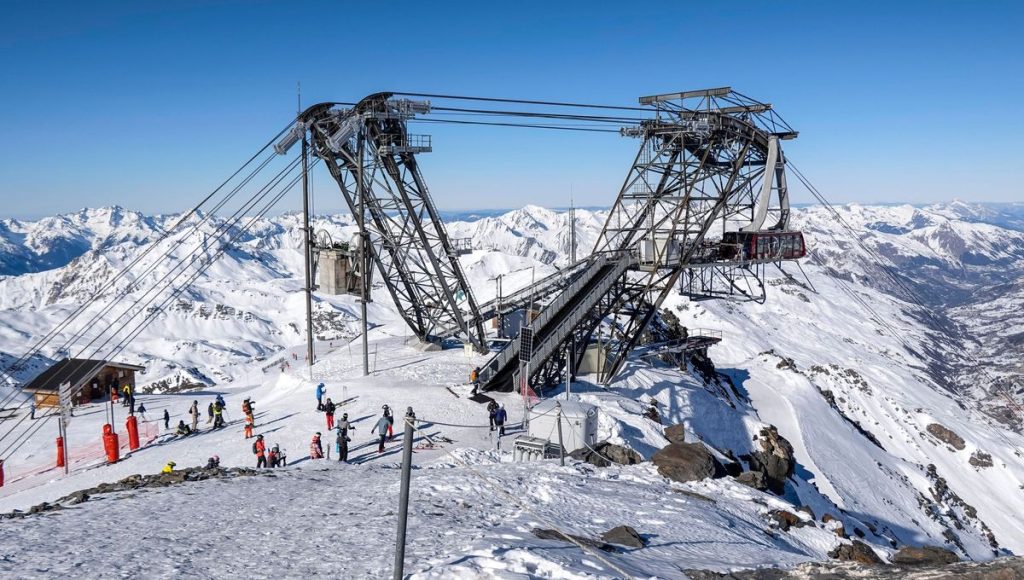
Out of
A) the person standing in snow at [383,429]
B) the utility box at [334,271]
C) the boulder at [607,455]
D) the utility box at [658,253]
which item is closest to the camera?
the boulder at [607,455]

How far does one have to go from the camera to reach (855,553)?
19.3 meters

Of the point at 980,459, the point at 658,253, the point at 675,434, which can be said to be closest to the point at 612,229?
the point at 658,253

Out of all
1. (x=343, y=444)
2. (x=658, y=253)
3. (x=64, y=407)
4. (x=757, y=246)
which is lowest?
(x=343, y=444)

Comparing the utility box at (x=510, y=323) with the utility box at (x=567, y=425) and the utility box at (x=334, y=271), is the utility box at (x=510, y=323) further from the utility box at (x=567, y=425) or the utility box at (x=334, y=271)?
the utility box at (x=567, y=425)

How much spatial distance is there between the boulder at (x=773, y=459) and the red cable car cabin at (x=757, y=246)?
12104 mm

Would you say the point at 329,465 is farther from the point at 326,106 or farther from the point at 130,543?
the point at 326,106

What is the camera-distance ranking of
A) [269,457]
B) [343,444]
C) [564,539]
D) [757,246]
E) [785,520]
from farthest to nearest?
1. [757,246]
2. [343,444]
3. [269,457]
4. [785,520]
5. [564,539]

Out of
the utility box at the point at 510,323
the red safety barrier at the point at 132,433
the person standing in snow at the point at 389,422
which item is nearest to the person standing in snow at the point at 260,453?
the person standing in snow at the point at 389,422

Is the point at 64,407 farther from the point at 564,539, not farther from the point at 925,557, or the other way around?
the point at 925,557

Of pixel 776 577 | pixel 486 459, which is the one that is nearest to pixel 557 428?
pixel 486 459

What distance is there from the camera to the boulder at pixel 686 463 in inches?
1007

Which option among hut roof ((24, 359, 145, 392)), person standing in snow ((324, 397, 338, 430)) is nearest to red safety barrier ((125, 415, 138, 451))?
person standing in snow ((324, 397, 338, 430))

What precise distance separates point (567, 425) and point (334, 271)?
58.1 ft

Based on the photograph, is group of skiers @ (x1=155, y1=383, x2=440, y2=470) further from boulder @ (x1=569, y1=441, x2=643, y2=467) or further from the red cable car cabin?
the red cable car cabin
